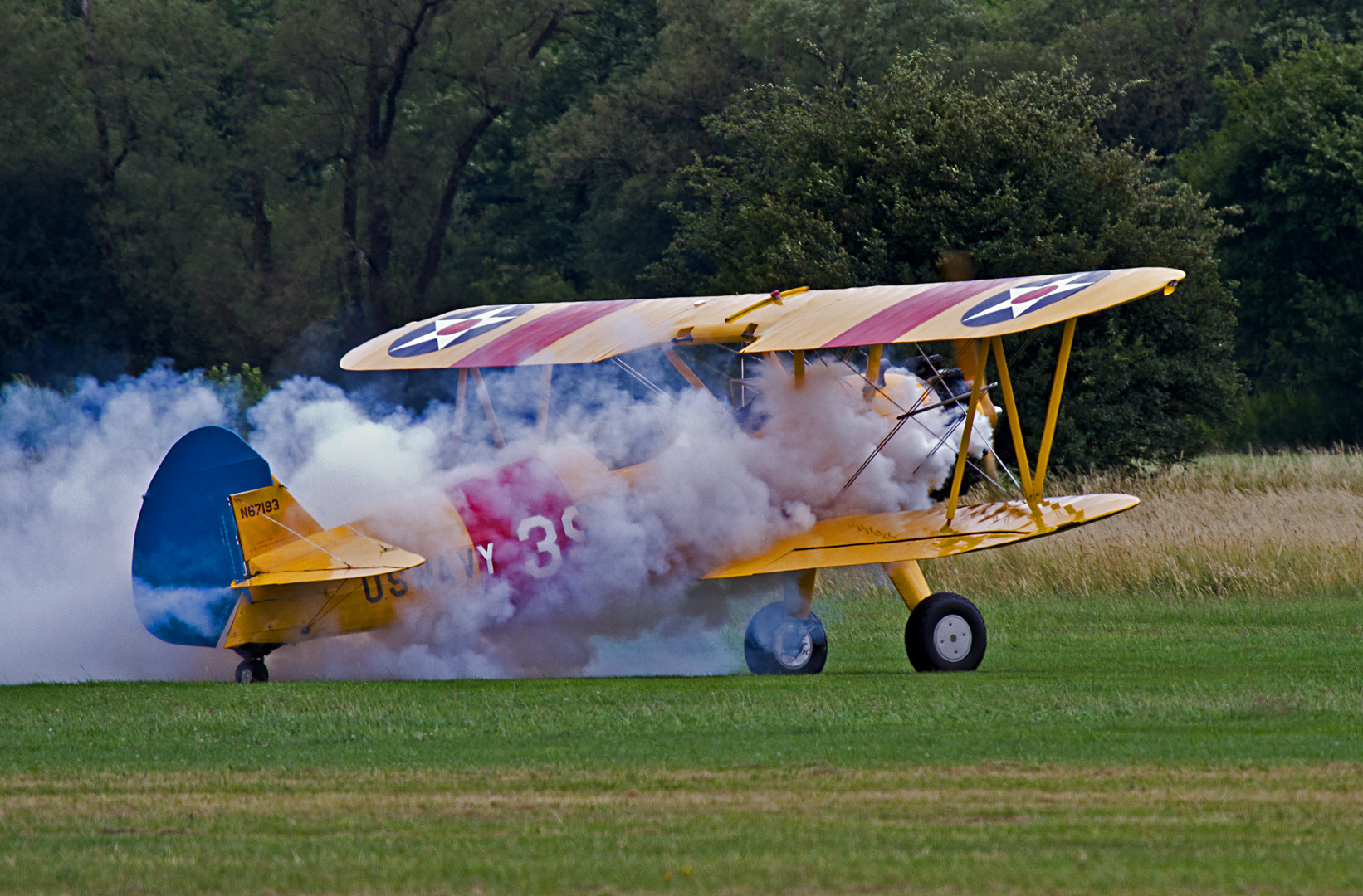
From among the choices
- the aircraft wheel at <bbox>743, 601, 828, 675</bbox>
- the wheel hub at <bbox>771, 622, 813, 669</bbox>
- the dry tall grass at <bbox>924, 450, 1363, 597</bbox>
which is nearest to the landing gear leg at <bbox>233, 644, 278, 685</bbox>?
the aircraft wheel at <bbox>743, 601, 828, 675</bbox>

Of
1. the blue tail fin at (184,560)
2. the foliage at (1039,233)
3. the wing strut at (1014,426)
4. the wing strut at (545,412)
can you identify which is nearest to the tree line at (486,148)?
the foliage at (1039,233)

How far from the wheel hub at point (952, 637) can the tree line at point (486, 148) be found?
24658 mm

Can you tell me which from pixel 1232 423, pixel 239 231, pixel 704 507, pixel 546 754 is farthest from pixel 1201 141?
pixel 546 754

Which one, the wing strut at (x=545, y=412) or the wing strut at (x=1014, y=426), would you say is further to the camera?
the wing strut at (x=545, y=412)

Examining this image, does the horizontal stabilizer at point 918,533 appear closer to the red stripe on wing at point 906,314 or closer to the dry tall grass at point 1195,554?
the red stripe on wing at point 906,314

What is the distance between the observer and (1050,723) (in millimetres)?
8500

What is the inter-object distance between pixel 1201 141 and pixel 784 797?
131ft

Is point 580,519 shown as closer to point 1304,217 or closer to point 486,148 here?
point 1304,217

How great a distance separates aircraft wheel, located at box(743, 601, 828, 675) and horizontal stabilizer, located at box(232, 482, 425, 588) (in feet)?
8.35

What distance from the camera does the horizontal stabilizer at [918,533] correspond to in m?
10.5

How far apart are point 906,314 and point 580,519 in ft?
7.76

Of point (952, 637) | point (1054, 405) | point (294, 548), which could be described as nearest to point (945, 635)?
point (952, 637)

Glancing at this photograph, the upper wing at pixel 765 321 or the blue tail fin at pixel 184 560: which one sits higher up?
the upper wing at pixel 765 321

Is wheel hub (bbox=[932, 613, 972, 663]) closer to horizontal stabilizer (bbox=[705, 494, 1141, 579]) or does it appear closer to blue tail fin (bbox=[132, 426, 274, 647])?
horizontal stabilizer (bbox=[705, 494, 1141, 579])
